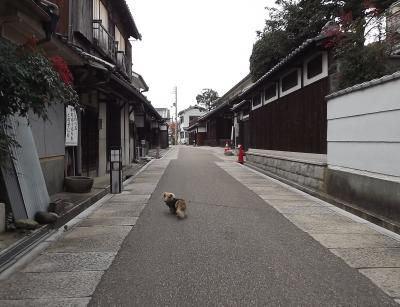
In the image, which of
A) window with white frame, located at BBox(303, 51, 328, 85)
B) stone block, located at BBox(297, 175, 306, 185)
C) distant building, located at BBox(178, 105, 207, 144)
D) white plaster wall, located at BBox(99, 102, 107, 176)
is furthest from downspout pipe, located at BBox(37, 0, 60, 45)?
distant building, located at BBox(178, 105, 207, 144)

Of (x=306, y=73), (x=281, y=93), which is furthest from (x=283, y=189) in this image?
(x=281, y=93)

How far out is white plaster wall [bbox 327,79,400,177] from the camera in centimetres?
814

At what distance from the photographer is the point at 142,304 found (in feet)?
14.7

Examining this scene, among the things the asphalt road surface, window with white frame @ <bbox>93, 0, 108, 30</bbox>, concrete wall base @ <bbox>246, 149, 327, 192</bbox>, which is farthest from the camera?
window with white frame @ <bbox>93, 0, 108, 30</bbox>

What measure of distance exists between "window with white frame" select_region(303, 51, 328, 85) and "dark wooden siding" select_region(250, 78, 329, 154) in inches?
7.5

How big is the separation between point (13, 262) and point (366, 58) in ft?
27.6

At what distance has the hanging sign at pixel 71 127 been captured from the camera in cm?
1259

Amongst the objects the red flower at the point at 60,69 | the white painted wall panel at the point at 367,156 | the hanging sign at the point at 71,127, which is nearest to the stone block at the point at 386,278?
the white painted wall panel at the point at 367,156

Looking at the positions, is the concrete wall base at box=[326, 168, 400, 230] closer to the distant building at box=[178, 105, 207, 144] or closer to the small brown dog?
the small brown dog

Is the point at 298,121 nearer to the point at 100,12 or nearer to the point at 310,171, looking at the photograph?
the point at 310,171

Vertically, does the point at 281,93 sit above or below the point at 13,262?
above

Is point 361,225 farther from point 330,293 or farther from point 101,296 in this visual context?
point 101,296

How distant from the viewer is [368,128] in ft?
30.4

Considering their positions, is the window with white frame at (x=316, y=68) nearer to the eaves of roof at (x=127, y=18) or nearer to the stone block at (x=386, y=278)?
the stone block at (x=386, y=278)
